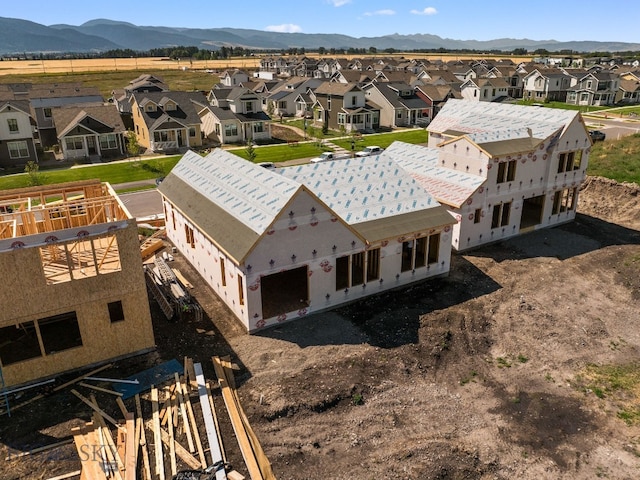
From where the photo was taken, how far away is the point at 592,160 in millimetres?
48125

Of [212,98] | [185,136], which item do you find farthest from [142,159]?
[212,98]

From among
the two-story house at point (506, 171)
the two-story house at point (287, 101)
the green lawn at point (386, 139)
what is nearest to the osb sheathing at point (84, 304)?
the two-story house at point (506, 171)

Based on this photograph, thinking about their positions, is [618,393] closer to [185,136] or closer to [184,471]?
[184,471]

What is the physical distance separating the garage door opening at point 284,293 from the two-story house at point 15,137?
45272mm

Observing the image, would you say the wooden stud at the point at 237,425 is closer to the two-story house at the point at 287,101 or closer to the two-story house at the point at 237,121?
the two-story house at the point at 237,121

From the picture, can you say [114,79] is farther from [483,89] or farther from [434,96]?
[483,89]

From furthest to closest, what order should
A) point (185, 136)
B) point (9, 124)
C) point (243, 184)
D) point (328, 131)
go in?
point (328, 131), point (185, 136), point (9, 124), point (243, 184)

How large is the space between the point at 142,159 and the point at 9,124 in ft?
48.1

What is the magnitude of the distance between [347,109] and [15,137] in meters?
47.0

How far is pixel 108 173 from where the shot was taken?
53.0 meters

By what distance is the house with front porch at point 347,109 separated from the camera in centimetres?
7781

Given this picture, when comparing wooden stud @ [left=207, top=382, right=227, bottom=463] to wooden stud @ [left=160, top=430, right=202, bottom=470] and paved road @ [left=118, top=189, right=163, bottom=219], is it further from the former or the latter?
paved road @ [left=118, top=189, right=163, bottom=219]

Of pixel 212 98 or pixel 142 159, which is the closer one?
pixel 142 159

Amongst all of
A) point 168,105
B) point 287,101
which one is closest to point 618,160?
point 168,105
